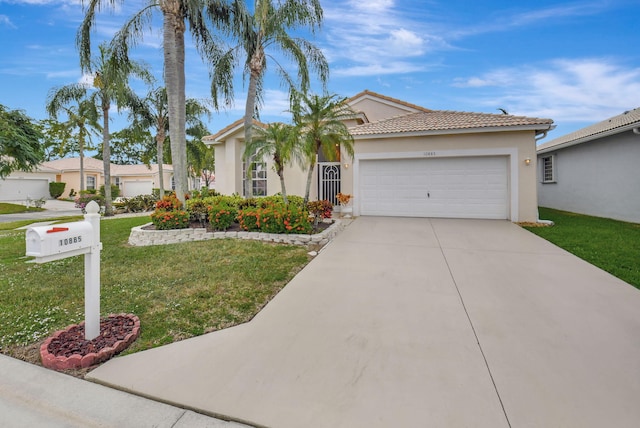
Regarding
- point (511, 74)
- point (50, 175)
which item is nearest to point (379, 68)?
point (511, 74)

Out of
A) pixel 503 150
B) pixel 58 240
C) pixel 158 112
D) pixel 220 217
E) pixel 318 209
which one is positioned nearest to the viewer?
pixel 58 240

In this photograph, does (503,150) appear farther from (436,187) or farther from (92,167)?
(92,167)

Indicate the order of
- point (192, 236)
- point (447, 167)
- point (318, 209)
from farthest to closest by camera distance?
1. point (447, 167)
2. point (318, 209)
3. point (192, 236)

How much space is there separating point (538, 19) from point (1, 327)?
16209mm

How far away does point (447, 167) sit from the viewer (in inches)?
439

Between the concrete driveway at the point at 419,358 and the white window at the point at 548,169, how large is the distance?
1338 cm

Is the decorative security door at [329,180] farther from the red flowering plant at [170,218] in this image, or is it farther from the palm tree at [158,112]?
the palm tree at [158,112]

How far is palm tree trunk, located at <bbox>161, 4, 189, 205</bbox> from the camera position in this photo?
9078mm

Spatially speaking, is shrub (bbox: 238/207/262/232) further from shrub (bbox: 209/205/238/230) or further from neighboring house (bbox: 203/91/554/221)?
neighboring house (bbox: 203/91/554/221)

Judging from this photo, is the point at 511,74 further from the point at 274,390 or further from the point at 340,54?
the point at 274,390

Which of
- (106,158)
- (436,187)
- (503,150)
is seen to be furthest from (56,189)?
(503,150)

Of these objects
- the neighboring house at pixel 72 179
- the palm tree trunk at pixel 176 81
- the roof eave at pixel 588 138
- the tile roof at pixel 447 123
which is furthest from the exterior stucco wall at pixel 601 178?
the neighboring house at pixel 72 179

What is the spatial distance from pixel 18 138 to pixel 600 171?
2452 cm

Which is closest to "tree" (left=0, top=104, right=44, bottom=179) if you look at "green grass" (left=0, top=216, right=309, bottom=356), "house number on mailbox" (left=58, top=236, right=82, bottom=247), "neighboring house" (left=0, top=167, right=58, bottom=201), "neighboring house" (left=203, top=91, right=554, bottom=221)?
"green grass" (left=0, top=216, right=309, bottom=356)
